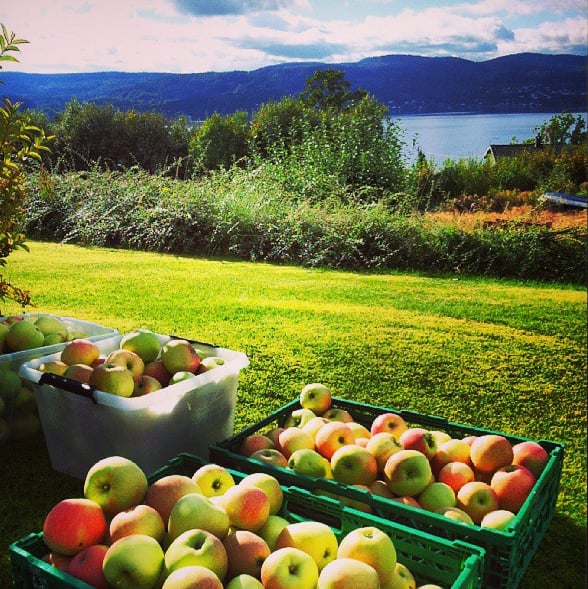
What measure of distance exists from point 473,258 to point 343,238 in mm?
1532

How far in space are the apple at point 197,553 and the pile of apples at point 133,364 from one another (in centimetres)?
92

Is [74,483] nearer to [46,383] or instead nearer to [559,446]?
[46,383]

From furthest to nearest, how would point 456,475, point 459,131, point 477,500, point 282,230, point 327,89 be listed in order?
point 327,89 < point 459,131 < point 282,230 < point 456,475 < point 477,500

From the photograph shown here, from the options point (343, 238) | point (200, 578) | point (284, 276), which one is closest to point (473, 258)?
point (343, 238)

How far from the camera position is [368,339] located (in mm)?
4152

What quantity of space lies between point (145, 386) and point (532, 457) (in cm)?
139

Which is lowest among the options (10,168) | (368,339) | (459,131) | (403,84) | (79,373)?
(368,339)

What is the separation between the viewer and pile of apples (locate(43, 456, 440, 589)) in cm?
132

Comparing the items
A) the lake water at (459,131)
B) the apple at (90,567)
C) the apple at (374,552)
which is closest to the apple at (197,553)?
the apple at (90,567)

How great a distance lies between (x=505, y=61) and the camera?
986 cm

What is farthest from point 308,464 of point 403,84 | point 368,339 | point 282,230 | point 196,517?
point 403,84

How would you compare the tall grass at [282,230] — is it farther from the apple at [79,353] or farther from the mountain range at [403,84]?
the apple at [79,353]

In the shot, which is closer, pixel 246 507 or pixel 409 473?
pixel 246 507

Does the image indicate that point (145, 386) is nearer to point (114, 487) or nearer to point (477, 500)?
point (114, 487)
